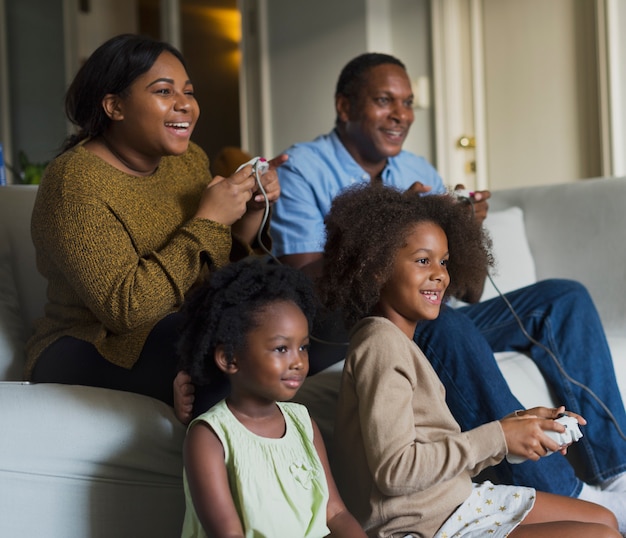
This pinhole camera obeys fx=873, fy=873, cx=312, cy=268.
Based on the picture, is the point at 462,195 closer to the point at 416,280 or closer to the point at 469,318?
the point at 469,318

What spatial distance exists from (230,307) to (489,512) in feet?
1.59

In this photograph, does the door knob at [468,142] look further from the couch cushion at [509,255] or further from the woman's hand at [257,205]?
the woman's hand at [257,205]

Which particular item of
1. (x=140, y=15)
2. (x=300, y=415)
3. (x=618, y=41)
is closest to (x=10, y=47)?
(x=140, y=15)

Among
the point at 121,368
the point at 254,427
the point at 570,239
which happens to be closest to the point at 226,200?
the point at 121,368

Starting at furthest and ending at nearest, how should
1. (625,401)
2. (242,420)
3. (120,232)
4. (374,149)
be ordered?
(374,149) → (625,401) → (120,232) → (242,420)

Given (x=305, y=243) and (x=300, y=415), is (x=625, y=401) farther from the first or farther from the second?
(x=300, y=415)

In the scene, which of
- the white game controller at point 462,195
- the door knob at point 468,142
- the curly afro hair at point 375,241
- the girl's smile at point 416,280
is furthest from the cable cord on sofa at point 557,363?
the door knob at point 468,142

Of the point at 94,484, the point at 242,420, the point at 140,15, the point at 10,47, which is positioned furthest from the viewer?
the point at 140,15

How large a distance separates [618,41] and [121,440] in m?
2.44

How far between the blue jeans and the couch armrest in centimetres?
50

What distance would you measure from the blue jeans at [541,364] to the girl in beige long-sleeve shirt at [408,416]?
0.09m


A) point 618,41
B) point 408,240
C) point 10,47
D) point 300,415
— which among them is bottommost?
point 300,415

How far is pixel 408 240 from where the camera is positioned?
4.52ft

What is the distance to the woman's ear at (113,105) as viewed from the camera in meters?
1.59
